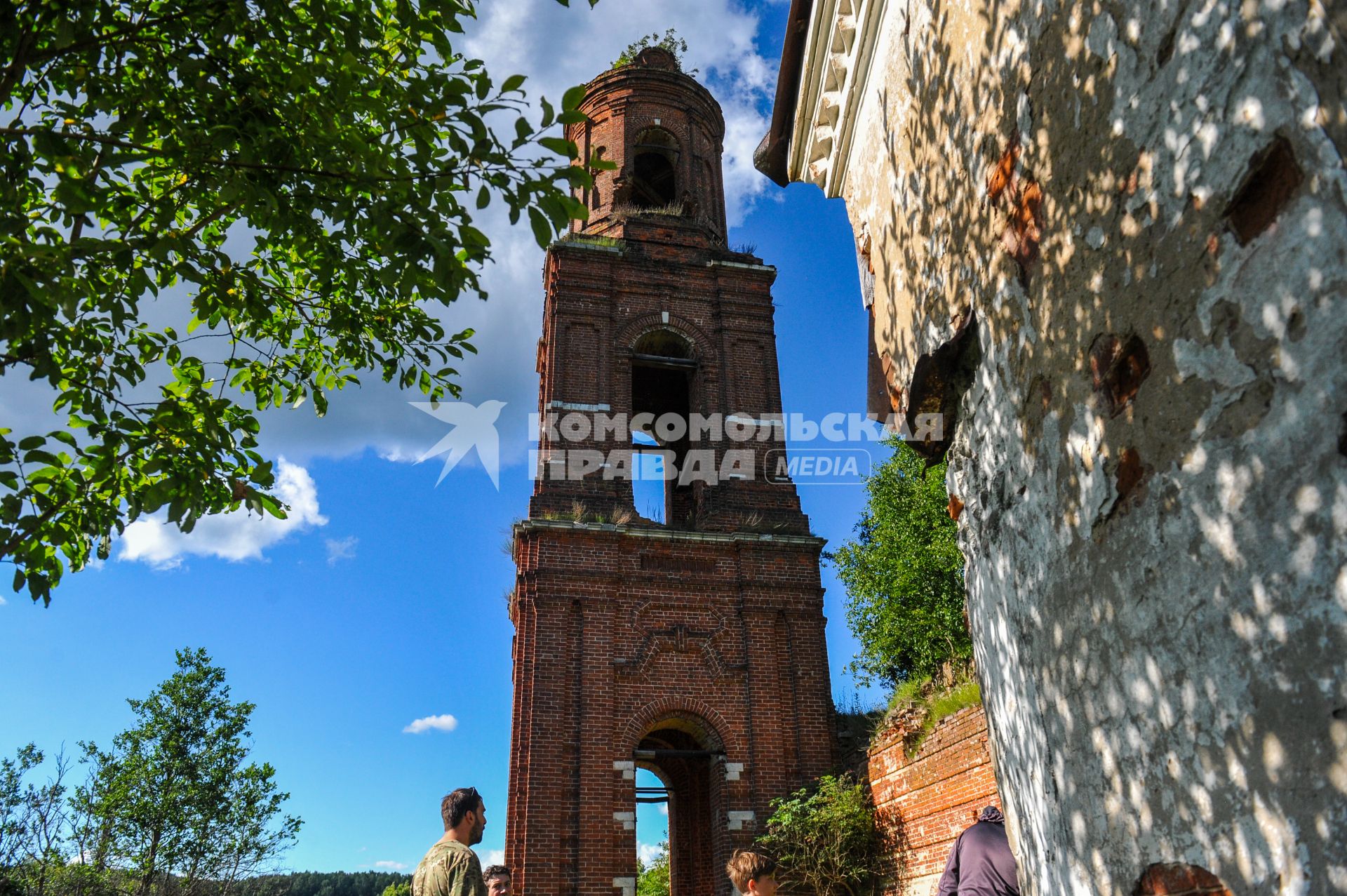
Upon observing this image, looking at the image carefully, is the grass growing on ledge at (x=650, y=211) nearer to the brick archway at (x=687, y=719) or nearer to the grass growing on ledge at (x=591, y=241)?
the grass growing on ledge at (x=591, y=241)

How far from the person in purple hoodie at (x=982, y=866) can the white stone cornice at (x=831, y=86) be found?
11.8ft

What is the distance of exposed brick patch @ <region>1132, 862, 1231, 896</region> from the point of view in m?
1.72

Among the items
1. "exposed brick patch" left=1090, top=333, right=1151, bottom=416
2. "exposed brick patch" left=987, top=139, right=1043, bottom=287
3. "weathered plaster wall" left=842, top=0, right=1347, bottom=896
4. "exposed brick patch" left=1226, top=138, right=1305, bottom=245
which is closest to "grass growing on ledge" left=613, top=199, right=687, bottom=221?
"weathered plaster wall" left=842, top=0, right=1347, bottom=896

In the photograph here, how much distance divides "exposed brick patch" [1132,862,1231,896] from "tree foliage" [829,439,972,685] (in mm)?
17731

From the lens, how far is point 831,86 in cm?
460

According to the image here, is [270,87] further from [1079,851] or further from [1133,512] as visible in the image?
[1079,851]

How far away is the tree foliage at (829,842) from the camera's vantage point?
10891 mm

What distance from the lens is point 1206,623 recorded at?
1707 millimetres

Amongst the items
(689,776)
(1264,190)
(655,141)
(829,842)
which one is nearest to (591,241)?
(655,141)

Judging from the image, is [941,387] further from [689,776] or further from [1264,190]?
[689,776]

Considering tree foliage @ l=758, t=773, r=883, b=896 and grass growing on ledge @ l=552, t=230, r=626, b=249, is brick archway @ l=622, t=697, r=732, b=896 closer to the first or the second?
tree foliage @ l=758, t=773, r=883, b=896

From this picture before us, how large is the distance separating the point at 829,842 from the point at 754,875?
739 cm

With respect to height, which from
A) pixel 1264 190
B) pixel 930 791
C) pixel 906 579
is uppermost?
pixel 906 579

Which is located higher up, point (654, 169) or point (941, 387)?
point (654, 169)
